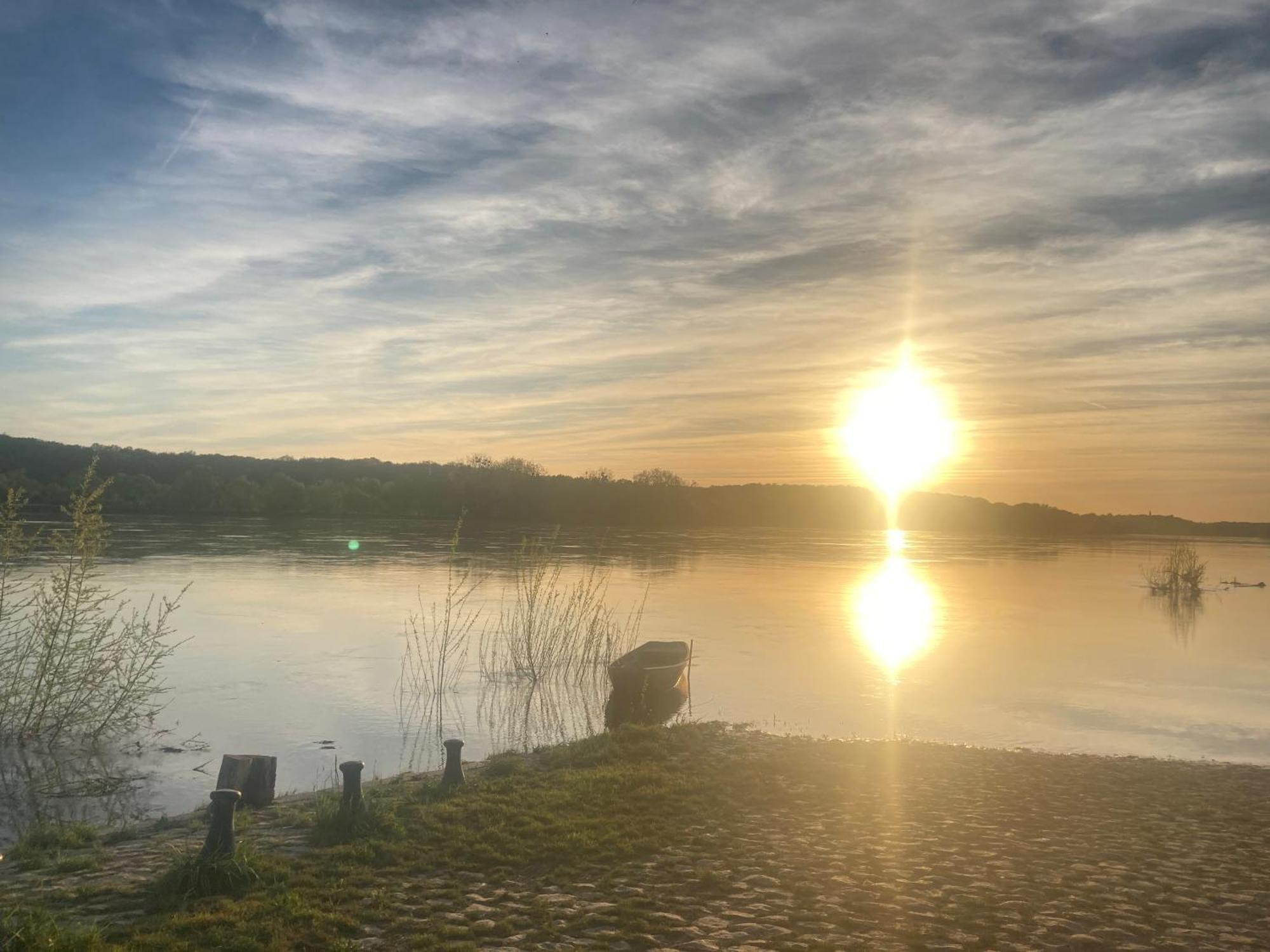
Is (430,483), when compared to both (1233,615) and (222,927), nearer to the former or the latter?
(1233,615)

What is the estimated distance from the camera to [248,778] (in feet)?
36.6

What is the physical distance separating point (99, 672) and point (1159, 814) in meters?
15.2

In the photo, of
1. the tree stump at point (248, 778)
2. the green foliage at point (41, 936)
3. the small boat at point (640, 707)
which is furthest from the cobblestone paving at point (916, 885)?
the small boat at point (640, 707)

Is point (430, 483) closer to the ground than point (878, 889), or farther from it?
farther from it

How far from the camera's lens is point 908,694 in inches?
992

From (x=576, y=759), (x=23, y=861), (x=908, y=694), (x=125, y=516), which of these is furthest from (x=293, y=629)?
(x=125, y=516)

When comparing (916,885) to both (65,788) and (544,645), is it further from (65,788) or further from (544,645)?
(544,645)

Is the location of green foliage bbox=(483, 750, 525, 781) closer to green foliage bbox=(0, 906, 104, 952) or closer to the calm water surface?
the calm water surface

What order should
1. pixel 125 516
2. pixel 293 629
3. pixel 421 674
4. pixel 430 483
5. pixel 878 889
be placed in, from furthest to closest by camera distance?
pixel 430 483, pixel 125 516, pixel 293 629, pixel 421 674, pixel 878 889

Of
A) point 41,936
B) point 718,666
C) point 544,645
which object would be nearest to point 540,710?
point 544,645

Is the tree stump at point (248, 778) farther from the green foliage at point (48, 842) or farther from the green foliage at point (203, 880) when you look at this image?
the green foliage at point (203, 880)

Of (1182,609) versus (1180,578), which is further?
(1180,578)

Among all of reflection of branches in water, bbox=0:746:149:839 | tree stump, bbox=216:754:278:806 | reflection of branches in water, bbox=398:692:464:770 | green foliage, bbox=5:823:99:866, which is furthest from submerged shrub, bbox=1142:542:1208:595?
green foliage, bbox=5:823:99:866

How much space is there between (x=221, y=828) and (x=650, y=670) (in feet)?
46.2
